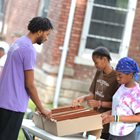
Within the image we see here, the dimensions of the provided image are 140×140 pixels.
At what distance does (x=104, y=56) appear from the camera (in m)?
5.93

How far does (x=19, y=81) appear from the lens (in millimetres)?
5609

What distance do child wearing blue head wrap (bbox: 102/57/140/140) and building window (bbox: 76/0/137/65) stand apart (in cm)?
730

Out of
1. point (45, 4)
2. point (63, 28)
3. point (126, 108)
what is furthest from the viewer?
point (45, 4)

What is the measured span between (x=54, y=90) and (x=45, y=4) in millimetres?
2404

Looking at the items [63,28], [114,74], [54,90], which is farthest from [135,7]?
[114,74]

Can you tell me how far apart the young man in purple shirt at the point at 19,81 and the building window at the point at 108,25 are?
23.4 feet

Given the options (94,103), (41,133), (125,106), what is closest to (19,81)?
(41,133)

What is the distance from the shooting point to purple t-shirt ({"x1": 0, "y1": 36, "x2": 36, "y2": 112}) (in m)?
5.57

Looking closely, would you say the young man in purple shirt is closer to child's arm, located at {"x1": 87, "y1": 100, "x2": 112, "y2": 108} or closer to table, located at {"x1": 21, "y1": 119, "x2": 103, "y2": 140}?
table, located at {"x1": 21, "y1": 119, "x2": 103, "y2": 140}

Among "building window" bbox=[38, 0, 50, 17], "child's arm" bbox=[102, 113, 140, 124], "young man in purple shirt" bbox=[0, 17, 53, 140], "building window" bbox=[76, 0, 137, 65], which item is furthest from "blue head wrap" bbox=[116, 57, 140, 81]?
"building window" bbox=[38, 0, 50, 17]

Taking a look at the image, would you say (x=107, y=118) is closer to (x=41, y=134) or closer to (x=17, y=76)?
(x=41, y=134)

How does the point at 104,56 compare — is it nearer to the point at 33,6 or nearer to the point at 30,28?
the point at 30,28

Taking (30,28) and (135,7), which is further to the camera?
→ (135,7)

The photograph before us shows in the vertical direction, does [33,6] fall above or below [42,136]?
above
